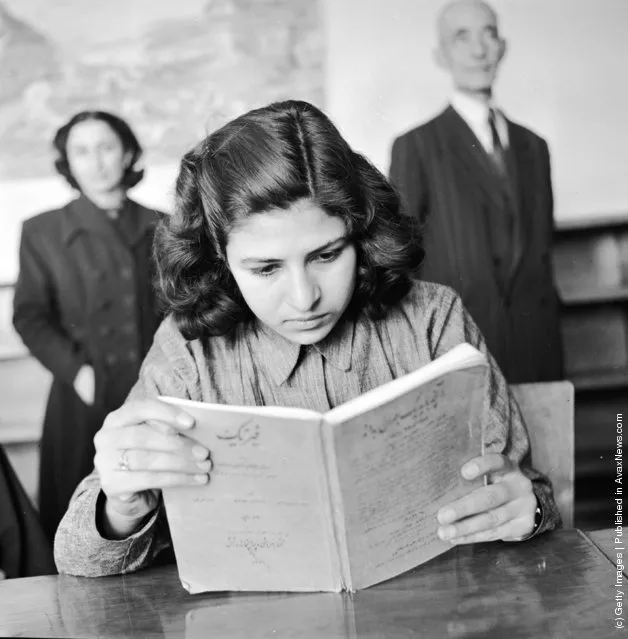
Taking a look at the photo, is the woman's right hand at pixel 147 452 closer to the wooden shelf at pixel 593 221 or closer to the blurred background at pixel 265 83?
the blurred background at pixel 265 83

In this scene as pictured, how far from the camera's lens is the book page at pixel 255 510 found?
3.49 ft

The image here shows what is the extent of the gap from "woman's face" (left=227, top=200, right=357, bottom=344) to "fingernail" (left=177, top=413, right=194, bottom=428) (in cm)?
27

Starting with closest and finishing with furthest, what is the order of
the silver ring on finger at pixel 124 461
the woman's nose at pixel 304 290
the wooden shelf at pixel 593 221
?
the silver ring on finger at pixel 124 461
the woman's nose at pixel 304 290
the wooden shelf at pixel 593 221

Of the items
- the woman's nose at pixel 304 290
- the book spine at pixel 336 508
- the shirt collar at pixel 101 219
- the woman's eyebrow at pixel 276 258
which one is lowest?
the book spine at pixel 336 508

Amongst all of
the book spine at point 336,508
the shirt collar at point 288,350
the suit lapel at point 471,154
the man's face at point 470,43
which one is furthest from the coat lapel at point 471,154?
the book spine at point 336,508

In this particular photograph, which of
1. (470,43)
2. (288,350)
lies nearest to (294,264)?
(288,350)

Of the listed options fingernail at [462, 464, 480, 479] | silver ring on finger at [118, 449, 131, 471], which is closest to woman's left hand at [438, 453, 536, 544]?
fingernail at [462, 464, 480, 479]

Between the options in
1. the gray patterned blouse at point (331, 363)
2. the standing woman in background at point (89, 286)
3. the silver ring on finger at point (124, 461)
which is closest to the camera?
the silver ring on finger at point (124, 461)

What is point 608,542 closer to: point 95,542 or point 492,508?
point 492,508

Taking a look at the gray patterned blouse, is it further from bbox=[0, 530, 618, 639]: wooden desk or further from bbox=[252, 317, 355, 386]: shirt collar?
bbox=[0, 530, 618, 639]: wooden desk

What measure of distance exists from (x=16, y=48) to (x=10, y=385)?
43.2 inches

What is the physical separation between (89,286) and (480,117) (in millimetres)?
1381

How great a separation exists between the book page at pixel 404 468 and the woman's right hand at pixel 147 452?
0.63ft

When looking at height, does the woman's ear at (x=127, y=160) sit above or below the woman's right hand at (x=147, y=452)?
above
